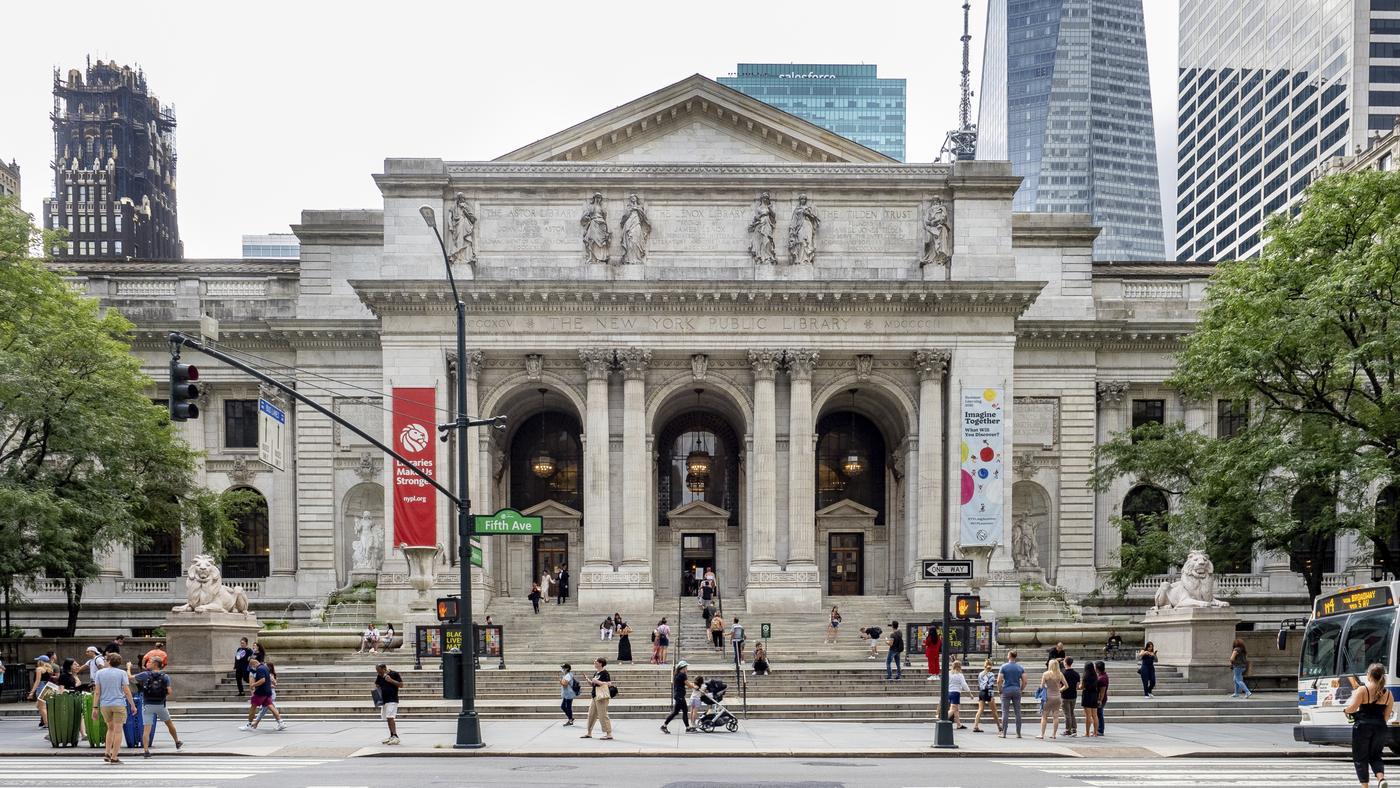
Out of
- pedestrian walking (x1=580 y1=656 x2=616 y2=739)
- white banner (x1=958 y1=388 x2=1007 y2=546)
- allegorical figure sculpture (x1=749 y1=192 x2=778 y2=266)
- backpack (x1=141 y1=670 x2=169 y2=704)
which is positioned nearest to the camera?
backpack (x1=141 y1=670 x2=169 y2=704)

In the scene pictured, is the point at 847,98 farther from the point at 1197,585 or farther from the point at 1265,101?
the point at 1197,585

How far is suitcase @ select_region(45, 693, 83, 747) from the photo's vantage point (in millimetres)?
23734

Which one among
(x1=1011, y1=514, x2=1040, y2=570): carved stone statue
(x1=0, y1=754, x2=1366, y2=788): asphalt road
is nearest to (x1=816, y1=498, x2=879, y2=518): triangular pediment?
(x1=1011, y1=514, x2=1040, y2=570): carved stone statue

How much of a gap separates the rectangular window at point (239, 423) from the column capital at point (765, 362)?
2352 centimetres

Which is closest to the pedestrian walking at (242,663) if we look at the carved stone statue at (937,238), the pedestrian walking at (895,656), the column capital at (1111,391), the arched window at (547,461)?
the pedestrian walking at (895,656)

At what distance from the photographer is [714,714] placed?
1043 inches

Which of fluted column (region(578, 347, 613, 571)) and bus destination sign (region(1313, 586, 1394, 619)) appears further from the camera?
fluted column (region(578, 347, 613, 571))

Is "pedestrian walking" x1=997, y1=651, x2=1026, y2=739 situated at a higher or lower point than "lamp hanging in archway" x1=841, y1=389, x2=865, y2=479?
lower

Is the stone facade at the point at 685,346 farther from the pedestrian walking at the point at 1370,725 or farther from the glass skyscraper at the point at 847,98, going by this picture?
the glass skyscraper at the point at 847,98

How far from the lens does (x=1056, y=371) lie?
55000mm

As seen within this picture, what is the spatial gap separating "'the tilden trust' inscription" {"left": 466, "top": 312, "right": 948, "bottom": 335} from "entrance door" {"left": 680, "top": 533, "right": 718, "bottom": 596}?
1083 centimetres

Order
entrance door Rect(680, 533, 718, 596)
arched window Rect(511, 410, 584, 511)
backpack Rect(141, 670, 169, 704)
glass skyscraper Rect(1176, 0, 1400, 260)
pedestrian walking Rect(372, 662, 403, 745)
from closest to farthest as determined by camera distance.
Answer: backpack Rect(141, 670, 169, 704) → pedestrian walking Rect(372, 662, 403, 745) → entrance door Rect(680, 533, 718, 596) → arched window Rect(511, 410, 584, 511) → glass skyscraper Rect(1176, 0, 1400, 260)

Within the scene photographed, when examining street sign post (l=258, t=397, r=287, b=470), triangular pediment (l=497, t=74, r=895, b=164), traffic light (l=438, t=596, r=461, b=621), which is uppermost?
triangular pediment (l=497, t=74, r=895, b=164)

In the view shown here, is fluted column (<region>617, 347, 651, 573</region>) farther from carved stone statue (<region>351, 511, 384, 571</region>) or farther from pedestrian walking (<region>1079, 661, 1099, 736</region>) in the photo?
pedestrian walking (<region>1079, 661, 1099, 736</region>)
